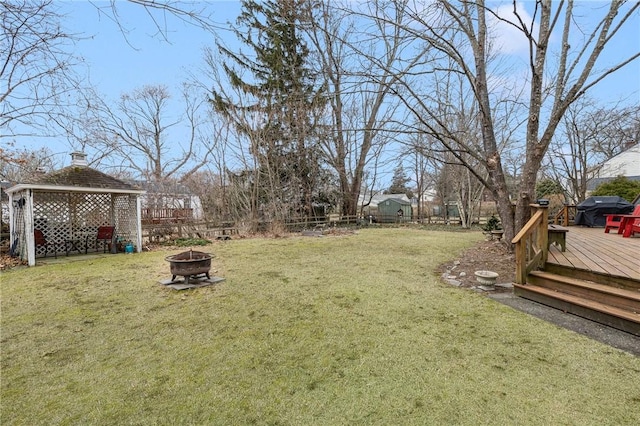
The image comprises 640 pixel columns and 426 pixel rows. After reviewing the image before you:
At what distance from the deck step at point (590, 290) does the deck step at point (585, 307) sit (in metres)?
0.04

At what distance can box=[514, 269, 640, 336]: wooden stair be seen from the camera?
3.04 meters

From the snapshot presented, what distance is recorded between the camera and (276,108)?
577 inches

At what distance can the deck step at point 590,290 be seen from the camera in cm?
311

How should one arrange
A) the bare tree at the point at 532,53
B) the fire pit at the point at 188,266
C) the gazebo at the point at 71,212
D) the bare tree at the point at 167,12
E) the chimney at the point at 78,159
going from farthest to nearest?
the chimney at the point at 78,159 < the gazebo at the point at 71,212 < the fire pit at the point at 188,266 < the bare tree at the point at 532,53 < the bare tree at the point at 167,12

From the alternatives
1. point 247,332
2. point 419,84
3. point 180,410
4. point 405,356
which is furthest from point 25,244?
point 419,84

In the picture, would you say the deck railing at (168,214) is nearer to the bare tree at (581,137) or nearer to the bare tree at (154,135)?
the bare tree at (154,135)

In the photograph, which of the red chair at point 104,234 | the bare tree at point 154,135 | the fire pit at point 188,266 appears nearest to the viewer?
the fire pit at point 188,266

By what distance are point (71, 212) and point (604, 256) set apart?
12.6 metres

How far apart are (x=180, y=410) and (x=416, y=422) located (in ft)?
5.07

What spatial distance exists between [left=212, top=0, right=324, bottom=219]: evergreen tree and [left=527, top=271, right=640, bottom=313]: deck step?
434 inches

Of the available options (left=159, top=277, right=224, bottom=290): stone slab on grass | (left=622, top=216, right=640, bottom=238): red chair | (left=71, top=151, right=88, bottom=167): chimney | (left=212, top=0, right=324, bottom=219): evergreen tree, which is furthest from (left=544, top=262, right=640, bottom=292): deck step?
(left=71, top=151, right=88, bottom=167): chimney

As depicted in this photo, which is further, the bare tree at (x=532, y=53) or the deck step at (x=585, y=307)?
the bare tree at (x=532, y=53)

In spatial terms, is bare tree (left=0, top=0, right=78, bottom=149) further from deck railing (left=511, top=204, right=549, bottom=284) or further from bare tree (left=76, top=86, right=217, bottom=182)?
bare tree (left=76, top=86, right=217, bottom=182)

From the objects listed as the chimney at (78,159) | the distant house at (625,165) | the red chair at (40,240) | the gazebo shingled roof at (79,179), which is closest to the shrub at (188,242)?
the gazebo shingled roof at (79,179)
